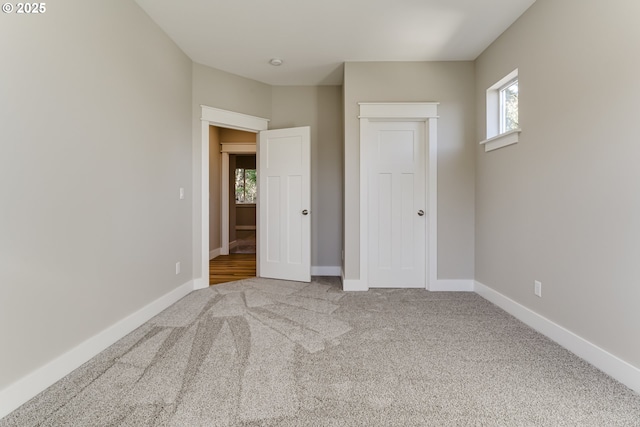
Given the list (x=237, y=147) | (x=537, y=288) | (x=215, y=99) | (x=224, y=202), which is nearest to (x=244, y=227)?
(x=224, y=202)

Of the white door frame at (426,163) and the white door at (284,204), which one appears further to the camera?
the white door at (284,204)

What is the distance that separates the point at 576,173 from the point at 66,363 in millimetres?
3350

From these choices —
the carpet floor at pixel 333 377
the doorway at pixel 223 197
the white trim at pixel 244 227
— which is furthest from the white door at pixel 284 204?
the white trim at pixel 244 227

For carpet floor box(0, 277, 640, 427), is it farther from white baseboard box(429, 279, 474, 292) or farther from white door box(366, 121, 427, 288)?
white door box(366, 121, 427, 288)

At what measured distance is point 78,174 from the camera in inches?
73.2

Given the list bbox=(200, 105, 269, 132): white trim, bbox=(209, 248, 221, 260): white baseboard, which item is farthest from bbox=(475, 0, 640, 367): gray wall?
bbox=(209, 248, 221, 260): white baseboard

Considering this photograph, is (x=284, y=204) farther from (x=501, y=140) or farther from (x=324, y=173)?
(x=501, y=140)

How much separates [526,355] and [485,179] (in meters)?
1.84

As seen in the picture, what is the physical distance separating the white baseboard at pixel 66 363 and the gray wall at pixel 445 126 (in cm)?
207

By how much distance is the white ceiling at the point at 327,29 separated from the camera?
2.47 m

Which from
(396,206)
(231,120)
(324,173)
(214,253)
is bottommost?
(214,253)

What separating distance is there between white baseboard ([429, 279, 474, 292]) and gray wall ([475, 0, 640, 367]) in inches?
22.0

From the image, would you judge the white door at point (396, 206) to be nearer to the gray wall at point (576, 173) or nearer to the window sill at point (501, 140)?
the window sill at point (501, 140)

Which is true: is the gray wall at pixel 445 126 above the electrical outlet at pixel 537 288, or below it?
above
